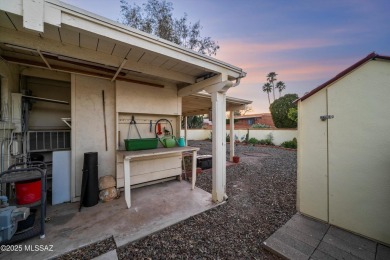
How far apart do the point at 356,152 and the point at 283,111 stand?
40.7ft

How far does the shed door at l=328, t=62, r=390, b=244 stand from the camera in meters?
1.85

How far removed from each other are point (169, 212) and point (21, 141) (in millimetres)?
3276

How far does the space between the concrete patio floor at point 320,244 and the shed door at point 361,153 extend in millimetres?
174

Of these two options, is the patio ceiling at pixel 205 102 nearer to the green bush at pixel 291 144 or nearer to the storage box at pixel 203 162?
the storage box at pixel 203 162

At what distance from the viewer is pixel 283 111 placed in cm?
1291

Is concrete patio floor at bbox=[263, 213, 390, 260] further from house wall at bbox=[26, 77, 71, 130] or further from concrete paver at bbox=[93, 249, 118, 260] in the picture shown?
house wall at bbox=[26, 77, 71, 130]

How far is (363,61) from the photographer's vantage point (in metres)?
1.95

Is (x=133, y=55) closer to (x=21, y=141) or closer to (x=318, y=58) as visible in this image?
(x=21, y=141)

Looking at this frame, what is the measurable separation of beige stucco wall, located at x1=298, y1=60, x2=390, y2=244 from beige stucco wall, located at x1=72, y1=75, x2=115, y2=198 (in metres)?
4.05

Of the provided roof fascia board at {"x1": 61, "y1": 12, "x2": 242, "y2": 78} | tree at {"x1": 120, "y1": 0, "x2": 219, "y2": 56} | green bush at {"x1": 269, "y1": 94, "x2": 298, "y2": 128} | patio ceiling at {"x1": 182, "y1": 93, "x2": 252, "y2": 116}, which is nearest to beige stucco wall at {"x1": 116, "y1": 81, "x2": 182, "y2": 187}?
patio ceiling at {"x1": 182, "y1": 93, "x2": 252, "y2": 116}

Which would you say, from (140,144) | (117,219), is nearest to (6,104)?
(140,144)

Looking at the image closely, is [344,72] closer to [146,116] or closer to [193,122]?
[146,116]

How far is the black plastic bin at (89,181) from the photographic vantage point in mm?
2766

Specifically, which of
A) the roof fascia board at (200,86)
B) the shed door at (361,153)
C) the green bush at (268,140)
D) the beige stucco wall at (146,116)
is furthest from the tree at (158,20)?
the green bush at (268,140)
